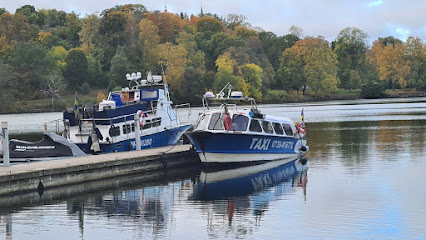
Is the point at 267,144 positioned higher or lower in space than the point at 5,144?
lower

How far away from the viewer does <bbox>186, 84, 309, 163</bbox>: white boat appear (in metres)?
35.6

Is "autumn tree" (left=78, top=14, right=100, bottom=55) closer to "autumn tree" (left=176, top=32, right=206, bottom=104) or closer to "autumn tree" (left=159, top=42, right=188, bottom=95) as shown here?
"autumn tree" (left=159, top=42, right=188, bottom=95)

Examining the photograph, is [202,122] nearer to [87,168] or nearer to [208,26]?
[87,168]

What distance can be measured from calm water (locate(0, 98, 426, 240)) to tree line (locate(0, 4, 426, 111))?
8842 centimetres

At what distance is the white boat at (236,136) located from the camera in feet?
117

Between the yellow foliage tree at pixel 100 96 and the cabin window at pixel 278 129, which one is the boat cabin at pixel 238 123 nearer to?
the cabin window at pixel 278 129

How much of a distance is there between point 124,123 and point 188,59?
4137 inches

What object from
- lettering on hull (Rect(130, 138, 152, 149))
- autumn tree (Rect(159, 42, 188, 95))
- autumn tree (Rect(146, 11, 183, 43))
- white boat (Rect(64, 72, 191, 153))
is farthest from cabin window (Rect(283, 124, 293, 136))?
autumn tree (Rect(146, 11, 183, 43))

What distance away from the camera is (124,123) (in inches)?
1513

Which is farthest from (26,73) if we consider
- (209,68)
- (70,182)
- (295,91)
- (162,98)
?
(70,182)

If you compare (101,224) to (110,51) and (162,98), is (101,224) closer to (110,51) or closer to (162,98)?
(162,98)

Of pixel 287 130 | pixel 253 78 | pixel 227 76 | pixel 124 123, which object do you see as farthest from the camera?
pixel 253 78

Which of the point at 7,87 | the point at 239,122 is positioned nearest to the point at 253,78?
the point at 7,87

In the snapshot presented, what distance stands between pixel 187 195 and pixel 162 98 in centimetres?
1340
